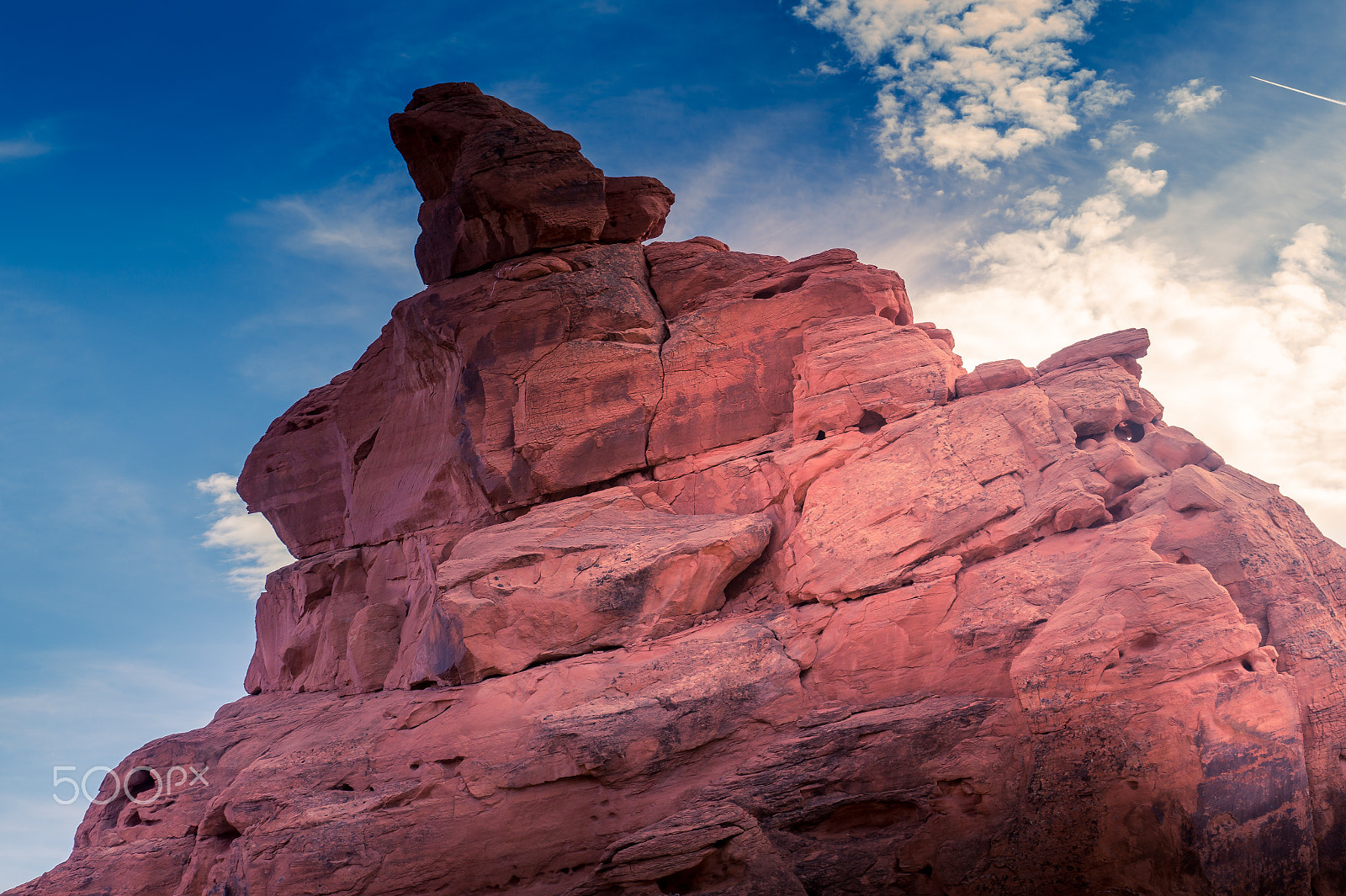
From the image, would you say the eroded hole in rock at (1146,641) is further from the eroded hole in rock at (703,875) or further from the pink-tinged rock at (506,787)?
the eroded hole in rock at (703,875)

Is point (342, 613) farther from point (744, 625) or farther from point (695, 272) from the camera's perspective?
point (695, 272)

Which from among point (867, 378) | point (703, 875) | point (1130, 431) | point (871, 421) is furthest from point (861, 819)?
point (1130, 431)

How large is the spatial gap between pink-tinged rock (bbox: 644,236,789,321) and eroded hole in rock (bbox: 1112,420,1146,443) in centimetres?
920

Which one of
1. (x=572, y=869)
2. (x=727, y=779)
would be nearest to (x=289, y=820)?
(x=572, y=869)

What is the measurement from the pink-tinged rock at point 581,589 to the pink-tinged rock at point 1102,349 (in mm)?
7671

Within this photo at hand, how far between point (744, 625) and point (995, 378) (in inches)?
304

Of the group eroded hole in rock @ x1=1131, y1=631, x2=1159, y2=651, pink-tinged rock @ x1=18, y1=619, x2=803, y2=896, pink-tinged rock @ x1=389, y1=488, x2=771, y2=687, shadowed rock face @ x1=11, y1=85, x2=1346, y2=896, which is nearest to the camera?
shadowed rock face @ x1=11, y1=85, x2=1346, y2=896

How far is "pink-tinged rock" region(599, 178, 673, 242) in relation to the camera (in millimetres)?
25078

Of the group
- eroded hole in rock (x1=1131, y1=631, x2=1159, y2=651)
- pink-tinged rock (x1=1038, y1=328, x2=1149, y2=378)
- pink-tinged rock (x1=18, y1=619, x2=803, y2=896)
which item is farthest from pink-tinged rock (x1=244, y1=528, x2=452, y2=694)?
pink-tinged rock (x1=1038, y1=328, x2=1149, y2=378)

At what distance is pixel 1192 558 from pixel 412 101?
23921 mm

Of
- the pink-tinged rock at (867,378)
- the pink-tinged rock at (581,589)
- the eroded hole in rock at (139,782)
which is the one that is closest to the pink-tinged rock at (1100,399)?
the pink-tinged rock at (867,378)

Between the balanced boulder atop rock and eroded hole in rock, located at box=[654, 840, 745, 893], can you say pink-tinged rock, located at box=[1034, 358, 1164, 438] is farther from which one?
the balanced boulder atop rock

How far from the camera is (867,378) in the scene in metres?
18.8

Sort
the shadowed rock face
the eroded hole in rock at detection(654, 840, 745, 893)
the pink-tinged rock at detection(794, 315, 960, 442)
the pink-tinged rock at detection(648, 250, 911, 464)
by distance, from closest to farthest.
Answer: the shadowed rock face → the eroded hole in rock at detection(654, 840, 745, 893) → the pink-tinged rock at detection(794, 315, 960, 442) → the pink-tinged rock at detection(648, 250, 911, 464)
